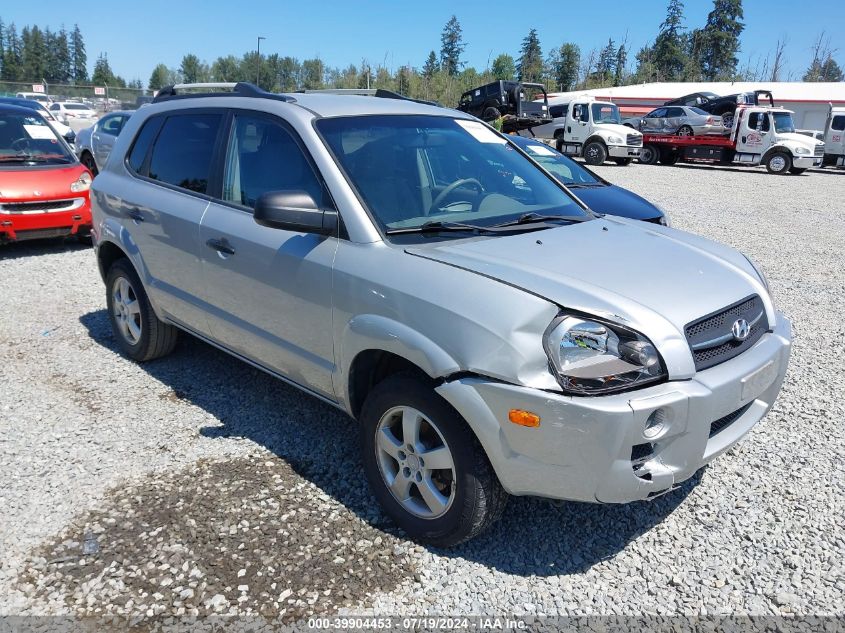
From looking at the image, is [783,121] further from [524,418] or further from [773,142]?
[524,418]

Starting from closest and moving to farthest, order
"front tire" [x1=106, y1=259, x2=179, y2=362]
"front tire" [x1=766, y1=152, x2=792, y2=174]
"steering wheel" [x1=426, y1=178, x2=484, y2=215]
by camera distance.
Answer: "steering wheel" [x1=426, y1=178, x2=484, y2=215], "front tire" [x1=106, y1=259, x2=179, y2=362], "front tire" [x1=766, y1=152, x2=792, y2=174]

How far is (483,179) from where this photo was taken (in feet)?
12.0

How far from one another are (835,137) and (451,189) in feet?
91.1

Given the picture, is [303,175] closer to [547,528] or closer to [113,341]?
[547,528]

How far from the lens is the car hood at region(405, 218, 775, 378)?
98.6 inches

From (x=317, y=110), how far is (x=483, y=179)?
3.22 feet

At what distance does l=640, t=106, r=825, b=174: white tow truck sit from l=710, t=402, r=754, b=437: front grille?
2448 cm

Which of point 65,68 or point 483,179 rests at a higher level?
point 65,68

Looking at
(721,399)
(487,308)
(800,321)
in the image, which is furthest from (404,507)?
(800,321)

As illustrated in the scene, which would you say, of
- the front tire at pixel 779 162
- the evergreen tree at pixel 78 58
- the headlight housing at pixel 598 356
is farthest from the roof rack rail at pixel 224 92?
the evergreen tree at pixel 78 58

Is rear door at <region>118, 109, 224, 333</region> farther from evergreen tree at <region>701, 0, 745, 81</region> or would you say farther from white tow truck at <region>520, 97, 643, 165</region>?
evergreen tree at <region>701, 0, 745, 81</region>

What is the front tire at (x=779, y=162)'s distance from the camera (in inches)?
934

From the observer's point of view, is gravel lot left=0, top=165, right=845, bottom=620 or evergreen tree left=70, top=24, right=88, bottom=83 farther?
evergreen tree left=70, top=24, right=88, bottom=83

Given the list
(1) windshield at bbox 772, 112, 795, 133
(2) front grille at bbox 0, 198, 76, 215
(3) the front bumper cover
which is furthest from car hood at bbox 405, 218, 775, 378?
(1) windshield at bbox 772, 112, 795, 133
